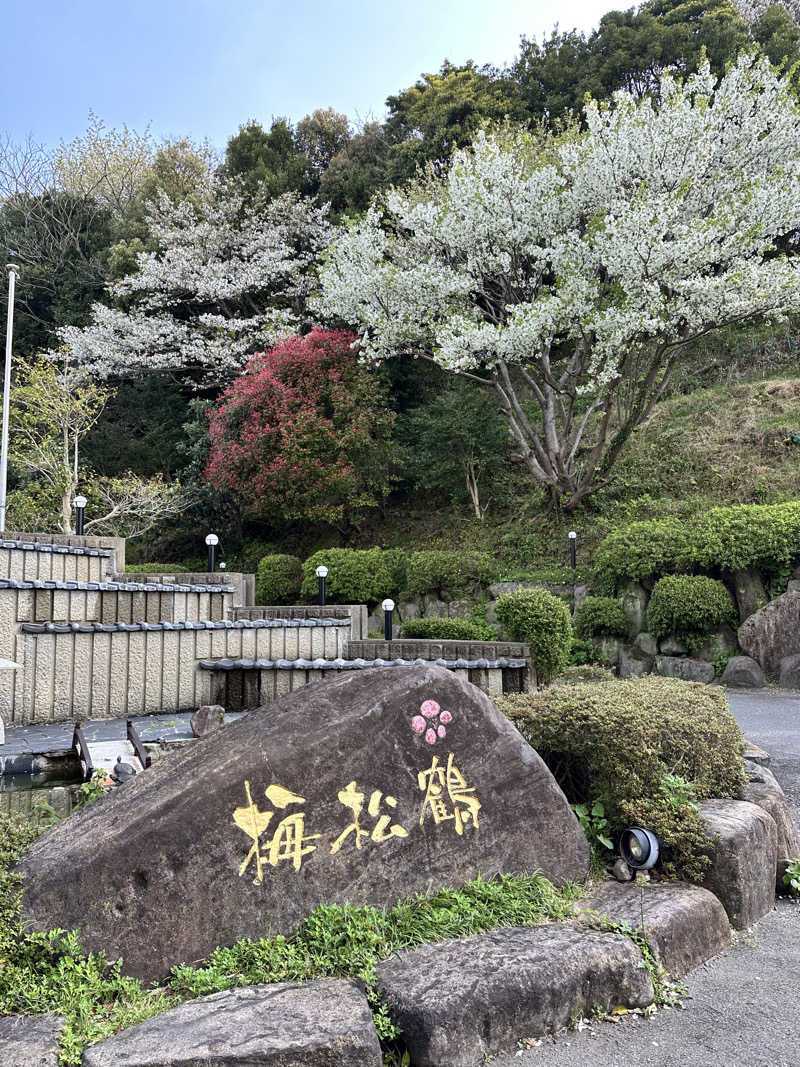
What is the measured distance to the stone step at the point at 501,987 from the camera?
224cm

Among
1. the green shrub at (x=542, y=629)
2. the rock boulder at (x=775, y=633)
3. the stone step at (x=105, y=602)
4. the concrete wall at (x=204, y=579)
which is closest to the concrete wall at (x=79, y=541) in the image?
the concrete wall at (x=204, y=579)

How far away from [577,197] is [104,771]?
12133 millimetres

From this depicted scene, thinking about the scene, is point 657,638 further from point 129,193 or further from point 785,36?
point 129,193

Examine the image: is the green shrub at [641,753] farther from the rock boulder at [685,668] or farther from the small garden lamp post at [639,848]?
the rock boulder at [685,668]

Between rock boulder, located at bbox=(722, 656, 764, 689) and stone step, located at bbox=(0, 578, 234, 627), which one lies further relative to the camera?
rock boulder, located at bbox=(722, 656, 764, 689)

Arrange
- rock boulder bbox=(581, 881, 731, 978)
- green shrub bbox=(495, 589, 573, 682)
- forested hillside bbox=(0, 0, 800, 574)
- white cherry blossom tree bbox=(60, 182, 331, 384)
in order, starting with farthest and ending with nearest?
white cherry blossom tree bbox=(60, 182, 331, 384), forested hillside bbox=(0, 0, 800, 574), green shrub bbox=(495, 589, 573, 682), rock boulder bbox=(581, 881, 731, 978)

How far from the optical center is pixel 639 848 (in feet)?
10.5

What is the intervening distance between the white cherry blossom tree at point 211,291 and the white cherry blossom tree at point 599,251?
417 cm

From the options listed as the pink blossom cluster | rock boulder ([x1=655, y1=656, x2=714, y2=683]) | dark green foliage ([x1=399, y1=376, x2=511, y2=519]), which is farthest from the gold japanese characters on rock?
dark green foliage ([x1=399, y1=376, x2=511, y2=519])

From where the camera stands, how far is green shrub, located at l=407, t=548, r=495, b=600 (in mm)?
12312

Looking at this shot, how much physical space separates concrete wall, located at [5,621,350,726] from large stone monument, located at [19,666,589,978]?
116 inches

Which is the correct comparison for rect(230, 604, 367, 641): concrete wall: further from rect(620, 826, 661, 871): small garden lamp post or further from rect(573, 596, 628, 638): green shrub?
rect(573, 596, 628, 638): green shrub

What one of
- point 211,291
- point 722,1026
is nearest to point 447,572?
point 722,1026

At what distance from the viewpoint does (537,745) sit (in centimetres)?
375
